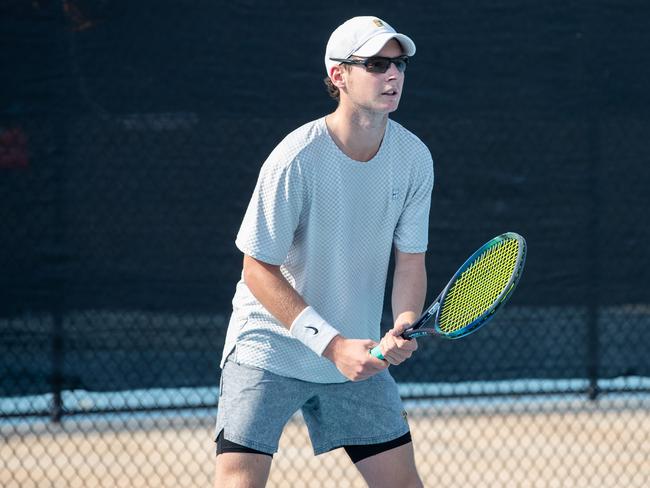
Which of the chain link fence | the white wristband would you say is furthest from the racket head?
the chain link fence

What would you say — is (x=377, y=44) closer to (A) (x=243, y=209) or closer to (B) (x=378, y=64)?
(B) (x=378, y=64)

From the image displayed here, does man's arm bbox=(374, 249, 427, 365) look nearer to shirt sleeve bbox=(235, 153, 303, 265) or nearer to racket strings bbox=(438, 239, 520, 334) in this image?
racket strings bbox=(438, 239, 520, 334)

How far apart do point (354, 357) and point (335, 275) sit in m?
0.29

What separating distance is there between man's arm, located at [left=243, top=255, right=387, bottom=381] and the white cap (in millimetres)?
511

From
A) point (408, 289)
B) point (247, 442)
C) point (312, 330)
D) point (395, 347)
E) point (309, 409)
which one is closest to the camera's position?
point (395, 347)

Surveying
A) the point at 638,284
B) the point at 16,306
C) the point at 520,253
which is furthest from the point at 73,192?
the point at 520,253

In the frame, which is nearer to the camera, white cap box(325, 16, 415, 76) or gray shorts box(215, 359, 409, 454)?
white cap box(325, 16, 415, 76)

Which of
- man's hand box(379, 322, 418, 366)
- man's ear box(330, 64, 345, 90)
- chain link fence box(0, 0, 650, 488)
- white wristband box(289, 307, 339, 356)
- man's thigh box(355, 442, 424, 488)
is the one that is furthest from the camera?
chain link fence box(0, 0, 650, 488)

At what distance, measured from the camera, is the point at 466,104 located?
5484 millimetres

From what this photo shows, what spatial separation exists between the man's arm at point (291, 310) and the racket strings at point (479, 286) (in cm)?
21

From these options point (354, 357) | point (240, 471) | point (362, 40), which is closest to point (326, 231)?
point (354, 357)

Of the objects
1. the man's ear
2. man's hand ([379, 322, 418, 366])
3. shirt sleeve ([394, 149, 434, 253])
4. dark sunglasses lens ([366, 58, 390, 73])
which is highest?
dark sunglasses lens ([366, 58, 390, 73])

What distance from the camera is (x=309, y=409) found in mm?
3062

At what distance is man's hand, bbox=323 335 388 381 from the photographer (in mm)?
2652
